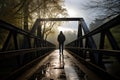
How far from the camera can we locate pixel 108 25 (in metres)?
6.76

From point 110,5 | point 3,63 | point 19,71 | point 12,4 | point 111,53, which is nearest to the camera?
point 111,53

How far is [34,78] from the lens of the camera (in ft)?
24.1

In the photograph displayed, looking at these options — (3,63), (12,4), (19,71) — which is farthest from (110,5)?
(19,71)

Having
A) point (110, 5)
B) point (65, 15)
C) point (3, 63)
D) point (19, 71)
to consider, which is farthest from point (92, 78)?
point (65, 15)

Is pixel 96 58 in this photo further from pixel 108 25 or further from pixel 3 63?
pixel 3 63

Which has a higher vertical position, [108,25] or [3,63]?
[108,25]

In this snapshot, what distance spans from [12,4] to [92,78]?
1179 cm

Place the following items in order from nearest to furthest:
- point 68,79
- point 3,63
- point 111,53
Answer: point 111,53 < point 68,79 < point 3,63

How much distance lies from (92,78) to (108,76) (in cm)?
67

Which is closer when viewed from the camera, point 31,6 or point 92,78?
point 92,78

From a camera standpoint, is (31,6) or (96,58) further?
(31,6)

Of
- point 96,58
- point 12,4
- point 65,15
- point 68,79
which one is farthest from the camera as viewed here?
point 65,15

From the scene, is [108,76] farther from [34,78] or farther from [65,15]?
[65,15]

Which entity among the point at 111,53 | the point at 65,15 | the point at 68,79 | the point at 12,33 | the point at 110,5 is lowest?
the point at 68,79
